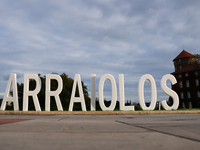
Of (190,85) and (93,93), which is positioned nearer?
(93,93)

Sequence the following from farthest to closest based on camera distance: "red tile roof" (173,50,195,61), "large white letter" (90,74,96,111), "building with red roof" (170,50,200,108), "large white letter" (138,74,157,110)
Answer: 1. "red tile roof" (173,50,195,61)
2. "building with red roof" (170,50,200,108)
3. "large white letter" (138,74,157,110)
4. "large white letter" (90,74,96,111)

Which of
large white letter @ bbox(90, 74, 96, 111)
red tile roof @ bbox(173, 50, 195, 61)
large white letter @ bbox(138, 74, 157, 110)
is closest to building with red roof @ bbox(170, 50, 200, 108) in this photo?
red tile roof @ bbox(173, 50, 195, 61)

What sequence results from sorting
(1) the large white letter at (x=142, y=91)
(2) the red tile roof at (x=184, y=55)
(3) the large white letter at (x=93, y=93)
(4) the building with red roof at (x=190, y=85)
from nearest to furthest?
(3) the large white letter at (x=93, y=93), (1) the large white letter at (x=142, y=91), (4) the building with red roof at (x=190, y=85), (2) the red tile roof at (x=184, y=55)

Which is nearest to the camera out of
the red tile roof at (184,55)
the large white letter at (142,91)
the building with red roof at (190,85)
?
the large white letter at (142,91)

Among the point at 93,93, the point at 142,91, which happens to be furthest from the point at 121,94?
the point at 93,93

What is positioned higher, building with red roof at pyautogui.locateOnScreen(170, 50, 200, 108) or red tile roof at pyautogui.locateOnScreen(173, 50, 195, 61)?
red tile roof at pyautogui.locateOnScreen(173, 50, 195, 61)

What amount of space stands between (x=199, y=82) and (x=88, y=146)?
68510mm

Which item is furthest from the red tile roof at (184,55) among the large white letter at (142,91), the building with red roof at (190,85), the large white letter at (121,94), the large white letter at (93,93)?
the large white letter at (93,93)

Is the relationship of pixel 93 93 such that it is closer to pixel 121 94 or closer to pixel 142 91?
pixel 121 94

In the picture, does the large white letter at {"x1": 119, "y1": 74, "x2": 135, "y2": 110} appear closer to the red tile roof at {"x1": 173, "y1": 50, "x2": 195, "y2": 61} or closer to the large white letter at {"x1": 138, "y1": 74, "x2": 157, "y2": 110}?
the large white letter at {"x1": 138, "y1": 74, "x2": 157, "y2": 110}

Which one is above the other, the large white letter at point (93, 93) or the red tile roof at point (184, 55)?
the red tile roof at point (184, 55)

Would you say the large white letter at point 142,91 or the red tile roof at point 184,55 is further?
the red tile roof at point 184,55

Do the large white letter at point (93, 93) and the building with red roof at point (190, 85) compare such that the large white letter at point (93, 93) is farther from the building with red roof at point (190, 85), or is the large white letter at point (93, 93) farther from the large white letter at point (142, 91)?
the building with red roof at point (190, 85)

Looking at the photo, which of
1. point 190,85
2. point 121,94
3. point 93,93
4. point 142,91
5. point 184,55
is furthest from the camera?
point 184,55
